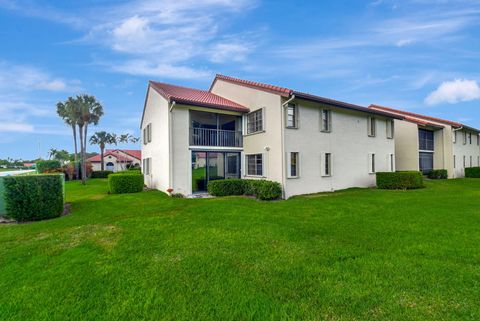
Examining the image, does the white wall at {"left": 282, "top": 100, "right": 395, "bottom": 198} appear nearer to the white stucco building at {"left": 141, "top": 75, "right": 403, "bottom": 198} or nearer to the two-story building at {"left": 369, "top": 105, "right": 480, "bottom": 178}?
the white stucco building at {"left": 141, "top": 75, "right": 403, "bottom": 198}

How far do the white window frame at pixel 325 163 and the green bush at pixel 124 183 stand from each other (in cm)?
1213

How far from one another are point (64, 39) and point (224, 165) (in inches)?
453

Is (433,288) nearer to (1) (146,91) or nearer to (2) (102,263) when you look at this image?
(2) (102,263)

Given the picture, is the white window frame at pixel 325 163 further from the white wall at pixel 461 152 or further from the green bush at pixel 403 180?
the white wall at pixel 461 152

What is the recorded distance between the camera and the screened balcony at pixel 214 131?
49.4 feet

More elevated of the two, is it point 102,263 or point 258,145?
point 258,145

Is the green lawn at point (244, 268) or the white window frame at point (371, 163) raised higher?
the white window frame at point (371, 163)

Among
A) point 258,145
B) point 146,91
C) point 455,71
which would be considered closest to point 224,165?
point 258,145

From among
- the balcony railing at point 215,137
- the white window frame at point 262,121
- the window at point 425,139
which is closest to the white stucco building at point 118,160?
the balcony railing at point 215,137

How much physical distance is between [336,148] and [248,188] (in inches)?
257

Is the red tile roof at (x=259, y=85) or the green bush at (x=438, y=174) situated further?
the green bush at (x=438, y=174)

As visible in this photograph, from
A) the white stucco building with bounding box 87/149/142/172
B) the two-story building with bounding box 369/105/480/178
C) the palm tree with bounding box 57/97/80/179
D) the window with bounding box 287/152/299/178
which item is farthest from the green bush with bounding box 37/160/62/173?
the two-story building with bounding box 369/105/480/178

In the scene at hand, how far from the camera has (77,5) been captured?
10195mm

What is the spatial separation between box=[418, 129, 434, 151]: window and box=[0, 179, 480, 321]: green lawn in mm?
18716
